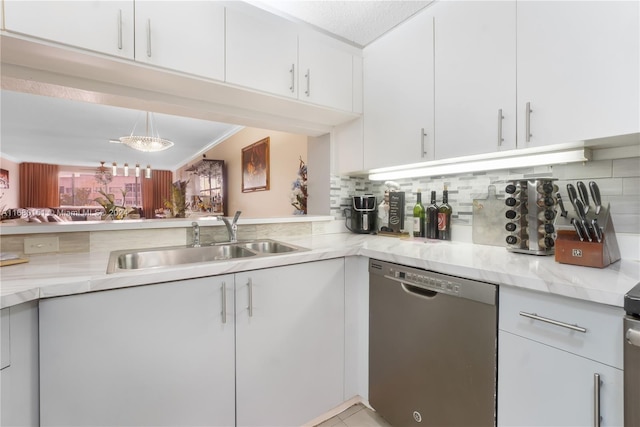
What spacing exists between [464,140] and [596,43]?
0.53 m

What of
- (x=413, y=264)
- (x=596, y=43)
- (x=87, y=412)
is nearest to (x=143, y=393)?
(x=87, y=412)

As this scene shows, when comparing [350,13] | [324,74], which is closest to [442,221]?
[324,74]

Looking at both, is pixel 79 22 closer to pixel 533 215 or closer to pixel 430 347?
pixel 430 347

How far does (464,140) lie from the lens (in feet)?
4.51

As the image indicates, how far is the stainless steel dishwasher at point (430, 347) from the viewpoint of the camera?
1.00 meters

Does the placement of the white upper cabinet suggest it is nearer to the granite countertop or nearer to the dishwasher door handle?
the granite countertop

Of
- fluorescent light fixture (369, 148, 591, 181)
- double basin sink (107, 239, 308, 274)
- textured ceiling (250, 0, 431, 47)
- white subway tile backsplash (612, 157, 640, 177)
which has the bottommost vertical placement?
double basin sink (107, 239, 308, 274)

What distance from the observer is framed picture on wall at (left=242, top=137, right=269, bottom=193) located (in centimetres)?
371

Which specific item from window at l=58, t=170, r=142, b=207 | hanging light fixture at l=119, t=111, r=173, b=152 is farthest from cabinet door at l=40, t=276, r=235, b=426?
window at l=58, t=170, r=142, b=207

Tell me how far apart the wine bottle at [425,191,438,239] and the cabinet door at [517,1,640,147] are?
2.12ft

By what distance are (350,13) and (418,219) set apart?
1.35 metres

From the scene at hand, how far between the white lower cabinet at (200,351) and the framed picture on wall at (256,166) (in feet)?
8.37

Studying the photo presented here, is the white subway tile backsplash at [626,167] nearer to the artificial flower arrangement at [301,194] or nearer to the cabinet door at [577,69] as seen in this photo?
the cabinet door at [577,69]

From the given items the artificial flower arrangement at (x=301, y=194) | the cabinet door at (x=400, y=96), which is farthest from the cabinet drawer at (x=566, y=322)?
the artificial flower arrangement at (x=301, y=194)
